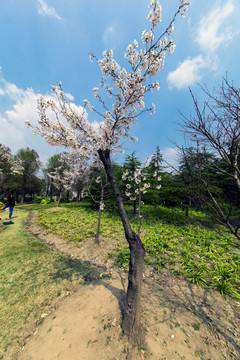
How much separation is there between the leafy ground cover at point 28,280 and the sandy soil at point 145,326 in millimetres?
388

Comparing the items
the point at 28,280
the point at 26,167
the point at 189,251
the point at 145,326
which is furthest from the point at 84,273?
the point at 26,167

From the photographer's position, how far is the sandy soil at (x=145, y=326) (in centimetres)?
217

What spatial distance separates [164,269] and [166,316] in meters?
2.06

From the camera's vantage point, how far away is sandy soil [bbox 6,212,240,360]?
2168 millimetres

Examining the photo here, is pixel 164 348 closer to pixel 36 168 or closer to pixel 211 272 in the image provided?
pixel 211 272

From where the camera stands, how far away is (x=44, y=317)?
115 inches

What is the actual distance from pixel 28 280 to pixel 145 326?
382 centimetres

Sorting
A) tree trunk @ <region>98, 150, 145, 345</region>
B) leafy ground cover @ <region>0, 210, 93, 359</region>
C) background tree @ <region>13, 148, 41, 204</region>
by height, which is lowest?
leafy ground cover @ <region>0, 210, 93, 359</region>

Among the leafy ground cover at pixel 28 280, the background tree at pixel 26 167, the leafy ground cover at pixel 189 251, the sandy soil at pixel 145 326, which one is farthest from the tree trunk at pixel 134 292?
the background tree at pixel 26 167

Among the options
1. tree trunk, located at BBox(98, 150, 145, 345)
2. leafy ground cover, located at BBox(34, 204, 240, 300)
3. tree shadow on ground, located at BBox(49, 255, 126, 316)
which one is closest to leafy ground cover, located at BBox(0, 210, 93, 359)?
tree shadow on ground, located at BBox(49, 255, 126, 316)

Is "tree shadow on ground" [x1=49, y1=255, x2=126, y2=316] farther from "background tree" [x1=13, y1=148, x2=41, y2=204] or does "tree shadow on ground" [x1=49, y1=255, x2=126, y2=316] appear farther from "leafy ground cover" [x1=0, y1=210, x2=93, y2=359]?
"background tree" [x1=13, y1=148, x2=41, y2=204]

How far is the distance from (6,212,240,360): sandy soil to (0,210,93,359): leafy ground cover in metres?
0.39

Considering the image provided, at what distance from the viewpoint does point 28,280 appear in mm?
4008

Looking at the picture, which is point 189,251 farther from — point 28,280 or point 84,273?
point 28,280
